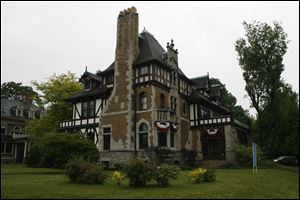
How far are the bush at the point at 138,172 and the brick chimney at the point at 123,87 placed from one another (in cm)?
1601

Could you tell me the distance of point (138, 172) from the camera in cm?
1558

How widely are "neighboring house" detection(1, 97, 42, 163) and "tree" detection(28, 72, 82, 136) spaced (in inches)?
391

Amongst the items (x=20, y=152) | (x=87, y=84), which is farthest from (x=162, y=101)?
(x=20, y=152)

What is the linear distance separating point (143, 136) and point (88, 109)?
8877mm

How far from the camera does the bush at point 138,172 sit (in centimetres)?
1552

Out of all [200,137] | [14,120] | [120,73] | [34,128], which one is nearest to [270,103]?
[200,137]

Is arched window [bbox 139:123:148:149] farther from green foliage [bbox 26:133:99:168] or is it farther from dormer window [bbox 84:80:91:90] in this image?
dormer window [bbox 84:80:91:90]

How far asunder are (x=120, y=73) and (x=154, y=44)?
624 cm

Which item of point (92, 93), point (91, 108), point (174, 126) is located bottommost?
point (174, 126)

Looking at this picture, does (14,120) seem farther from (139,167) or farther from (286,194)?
(286,194)

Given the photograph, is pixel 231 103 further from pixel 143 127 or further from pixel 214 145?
pixel 143 127

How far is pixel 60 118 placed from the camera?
4328 centimetres

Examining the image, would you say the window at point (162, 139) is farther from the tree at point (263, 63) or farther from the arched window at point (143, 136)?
the tree at point (263, 63)

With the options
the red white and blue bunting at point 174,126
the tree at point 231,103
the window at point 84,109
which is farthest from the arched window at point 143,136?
the tree at point 231,103
